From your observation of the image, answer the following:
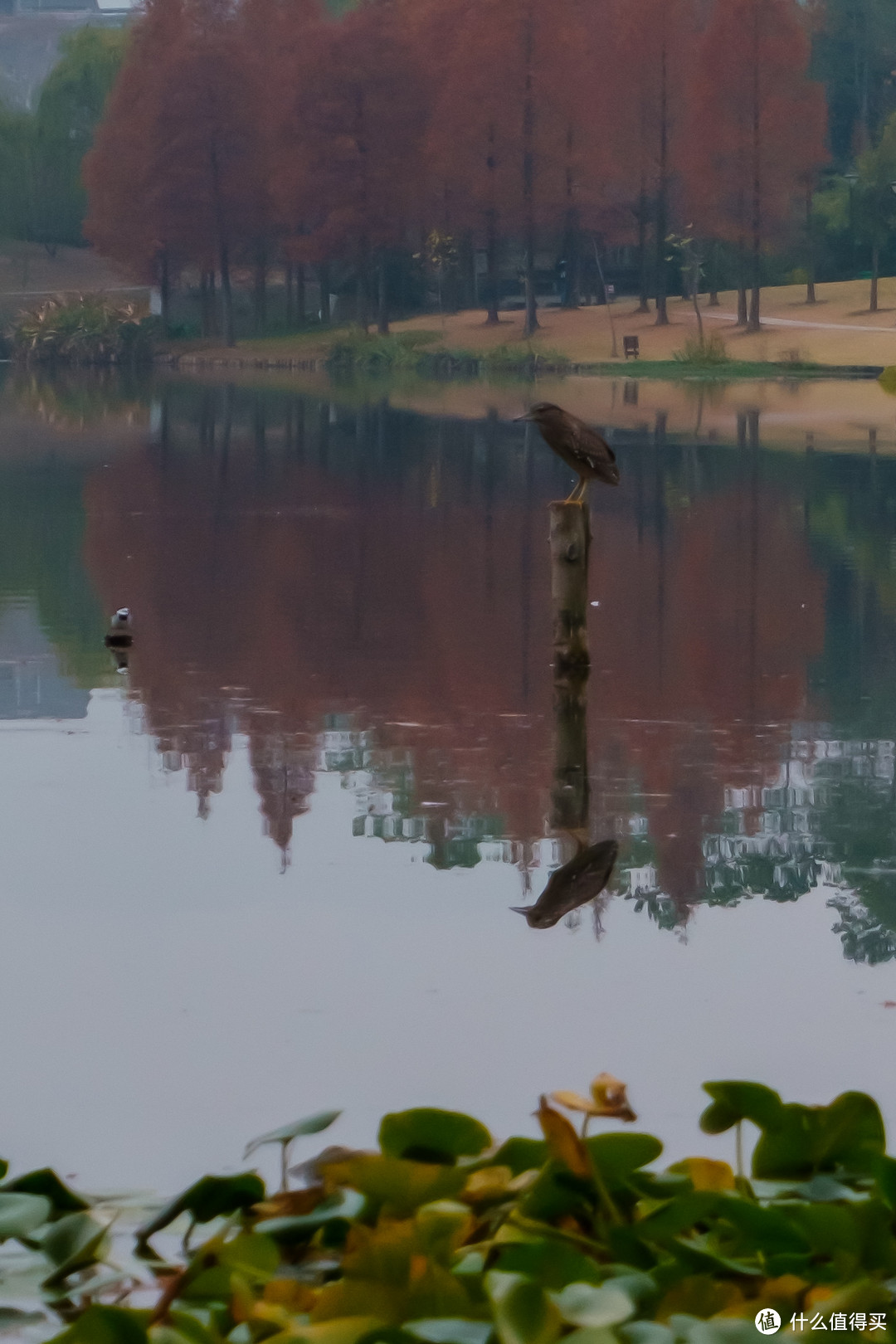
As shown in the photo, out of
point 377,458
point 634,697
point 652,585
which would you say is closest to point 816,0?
point 377,458

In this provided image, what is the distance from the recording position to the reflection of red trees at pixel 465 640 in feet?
33.6

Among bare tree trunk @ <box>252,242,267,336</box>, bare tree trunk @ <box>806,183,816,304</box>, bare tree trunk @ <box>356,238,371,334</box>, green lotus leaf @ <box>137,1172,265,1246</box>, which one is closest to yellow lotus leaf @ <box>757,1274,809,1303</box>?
green lotus leaf @ <box>137,1172,265,1246</box>

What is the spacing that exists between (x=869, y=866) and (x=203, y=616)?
7.64 m

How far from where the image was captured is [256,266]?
74.1 m

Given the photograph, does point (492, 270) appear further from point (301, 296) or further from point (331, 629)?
point (331, 629)

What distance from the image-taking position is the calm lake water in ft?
21.2

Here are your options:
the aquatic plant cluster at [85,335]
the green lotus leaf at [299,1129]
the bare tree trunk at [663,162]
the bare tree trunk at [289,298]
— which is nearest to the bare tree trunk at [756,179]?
the bare tree trunk at [663,162]

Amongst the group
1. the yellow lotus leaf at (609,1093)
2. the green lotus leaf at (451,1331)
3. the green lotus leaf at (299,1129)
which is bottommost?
the green lotus leaf at (451,1331)

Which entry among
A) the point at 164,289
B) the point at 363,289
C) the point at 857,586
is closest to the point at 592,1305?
the point at 857,586

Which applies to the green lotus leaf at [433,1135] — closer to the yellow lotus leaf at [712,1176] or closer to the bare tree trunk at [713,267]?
the yellow lotus leaf at [712,1176]

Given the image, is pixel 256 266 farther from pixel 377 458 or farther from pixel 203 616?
pixel 203 616

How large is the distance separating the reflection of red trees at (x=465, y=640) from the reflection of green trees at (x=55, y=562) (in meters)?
0.28

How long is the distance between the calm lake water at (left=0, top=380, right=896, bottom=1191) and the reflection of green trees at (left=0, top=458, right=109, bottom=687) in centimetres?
10

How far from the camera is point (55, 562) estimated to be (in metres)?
18.7
